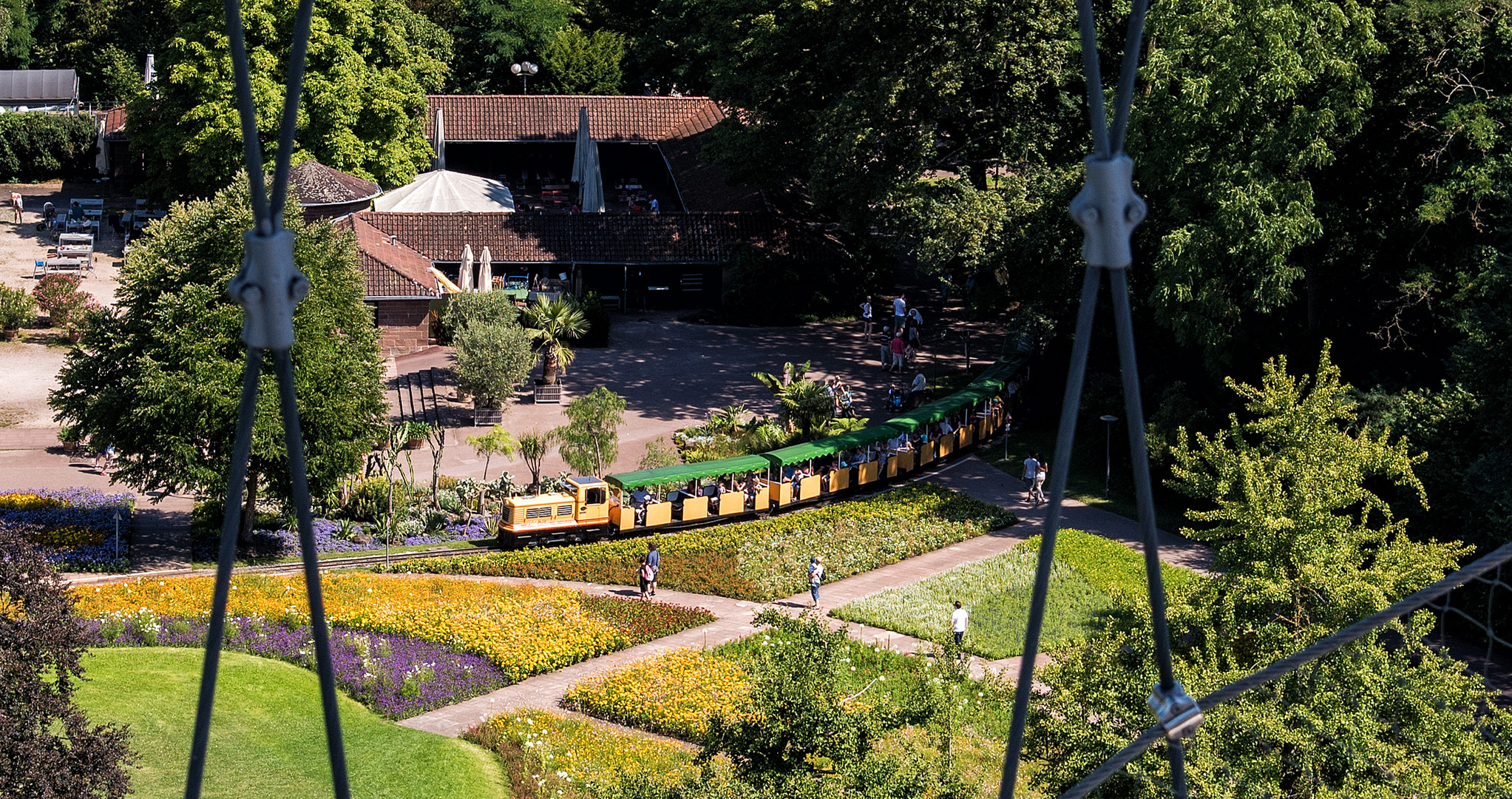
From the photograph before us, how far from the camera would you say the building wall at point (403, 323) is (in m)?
40.7

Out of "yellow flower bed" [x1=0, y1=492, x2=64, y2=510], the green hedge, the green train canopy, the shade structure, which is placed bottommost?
"yellow flower bed" [x1=0, y1=492, x2=64, y2=510]

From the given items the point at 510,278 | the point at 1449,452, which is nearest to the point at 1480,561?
the point at 1449,452

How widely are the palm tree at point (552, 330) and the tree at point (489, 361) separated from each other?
4.71 feet

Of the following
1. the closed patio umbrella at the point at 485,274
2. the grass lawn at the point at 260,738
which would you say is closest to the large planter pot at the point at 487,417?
the closed patio umbrella at the point at 485,274

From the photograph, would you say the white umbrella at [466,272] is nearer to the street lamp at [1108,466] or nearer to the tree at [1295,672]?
the street lamp at [1108,466]

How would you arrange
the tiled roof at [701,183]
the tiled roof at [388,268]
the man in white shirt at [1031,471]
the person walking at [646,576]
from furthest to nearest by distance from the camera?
the tiled roof at [701,183] → the tiled roof at [388,268] → the man in white shirt at [1031,471] → the person walking at [646,576]

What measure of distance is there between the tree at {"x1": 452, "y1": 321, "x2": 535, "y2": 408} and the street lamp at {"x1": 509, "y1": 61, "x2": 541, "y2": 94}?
98.3 feet

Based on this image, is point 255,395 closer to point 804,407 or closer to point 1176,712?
point 1176,712

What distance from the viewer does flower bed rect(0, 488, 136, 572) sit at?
26.5 meters

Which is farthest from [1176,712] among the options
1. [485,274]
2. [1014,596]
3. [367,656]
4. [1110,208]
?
[485,274]

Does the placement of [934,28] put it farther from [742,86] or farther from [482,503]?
[482,503]

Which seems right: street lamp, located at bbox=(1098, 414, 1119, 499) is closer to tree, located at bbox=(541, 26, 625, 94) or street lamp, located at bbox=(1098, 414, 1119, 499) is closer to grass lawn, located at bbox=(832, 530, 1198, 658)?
grass lawn, located at bbox=(832, 530, 1198, 658)

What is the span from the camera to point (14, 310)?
4034 cm

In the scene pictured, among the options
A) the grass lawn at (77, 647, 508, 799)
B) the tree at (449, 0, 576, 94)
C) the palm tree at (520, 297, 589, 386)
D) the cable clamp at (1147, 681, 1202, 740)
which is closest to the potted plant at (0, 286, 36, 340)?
the palm tree at (520, 297, 589, 386)
